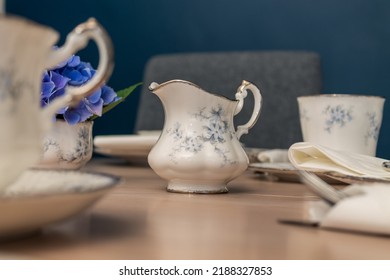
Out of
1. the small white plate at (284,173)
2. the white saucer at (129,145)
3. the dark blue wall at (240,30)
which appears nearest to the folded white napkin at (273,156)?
the small white plate at (284,173)

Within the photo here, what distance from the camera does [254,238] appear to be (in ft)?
1.51

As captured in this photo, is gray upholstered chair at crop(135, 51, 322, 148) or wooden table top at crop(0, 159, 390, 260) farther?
gray upholstered chair at crop(135, 51, 322, 148)

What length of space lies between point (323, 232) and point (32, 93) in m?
0.26

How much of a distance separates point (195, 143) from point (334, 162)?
0.20 meters

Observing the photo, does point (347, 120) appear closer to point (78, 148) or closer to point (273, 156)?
point (273, 156)

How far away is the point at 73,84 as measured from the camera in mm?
822

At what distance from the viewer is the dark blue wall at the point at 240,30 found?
7.80ft

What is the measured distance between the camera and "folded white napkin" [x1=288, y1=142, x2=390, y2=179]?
2.50ft

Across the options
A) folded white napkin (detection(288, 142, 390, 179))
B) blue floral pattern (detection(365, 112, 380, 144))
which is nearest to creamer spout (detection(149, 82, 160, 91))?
folded white napkin (detection(288, 142, 390, 179))

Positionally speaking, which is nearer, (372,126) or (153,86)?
(153,86)

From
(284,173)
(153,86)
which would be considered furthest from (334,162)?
(153,86)

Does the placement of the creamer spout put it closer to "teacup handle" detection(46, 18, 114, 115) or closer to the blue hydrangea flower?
the blue hydrangea flower

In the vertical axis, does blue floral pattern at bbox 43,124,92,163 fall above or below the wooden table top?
above
